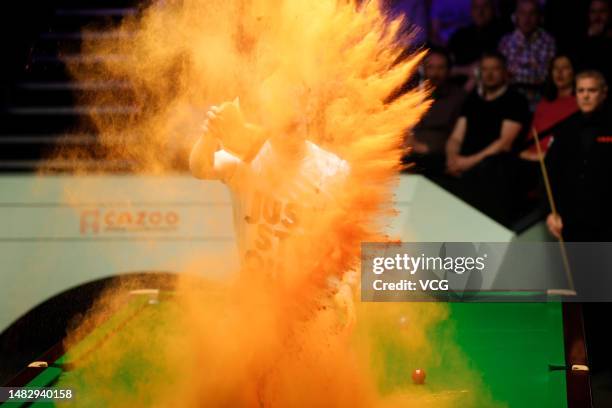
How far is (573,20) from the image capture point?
7211 millimetres

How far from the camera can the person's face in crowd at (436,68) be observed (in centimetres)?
681

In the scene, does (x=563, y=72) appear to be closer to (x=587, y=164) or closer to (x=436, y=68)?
(x=587, y=164)

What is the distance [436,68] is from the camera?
6.80 meters

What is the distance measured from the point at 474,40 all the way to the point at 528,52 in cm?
43

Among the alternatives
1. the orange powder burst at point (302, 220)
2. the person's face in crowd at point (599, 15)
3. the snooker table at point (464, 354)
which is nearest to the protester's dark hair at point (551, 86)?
the person's face in crowd at point (599, 15)

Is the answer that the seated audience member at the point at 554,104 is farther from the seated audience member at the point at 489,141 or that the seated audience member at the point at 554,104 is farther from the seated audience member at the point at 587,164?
the seated audience member at the point at 587,164

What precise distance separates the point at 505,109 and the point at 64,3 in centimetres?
390

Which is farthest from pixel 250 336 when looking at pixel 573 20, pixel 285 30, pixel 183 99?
pixel 573 20

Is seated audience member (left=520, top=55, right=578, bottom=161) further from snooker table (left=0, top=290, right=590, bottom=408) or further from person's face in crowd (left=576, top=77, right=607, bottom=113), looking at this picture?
snooker table (left=0, top=290, right=590, bottom=408)

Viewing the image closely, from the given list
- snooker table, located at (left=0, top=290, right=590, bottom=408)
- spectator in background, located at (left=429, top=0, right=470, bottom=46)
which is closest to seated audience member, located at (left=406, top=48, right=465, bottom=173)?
spectator in background, located at (left=429, top=0, right=470, bottom=46)

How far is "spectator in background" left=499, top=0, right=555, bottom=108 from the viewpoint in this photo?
23.1ft

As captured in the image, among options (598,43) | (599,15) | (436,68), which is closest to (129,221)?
(436,68)

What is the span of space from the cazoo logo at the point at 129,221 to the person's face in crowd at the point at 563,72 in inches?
119

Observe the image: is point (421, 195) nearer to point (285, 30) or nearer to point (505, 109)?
point (505, 109)
